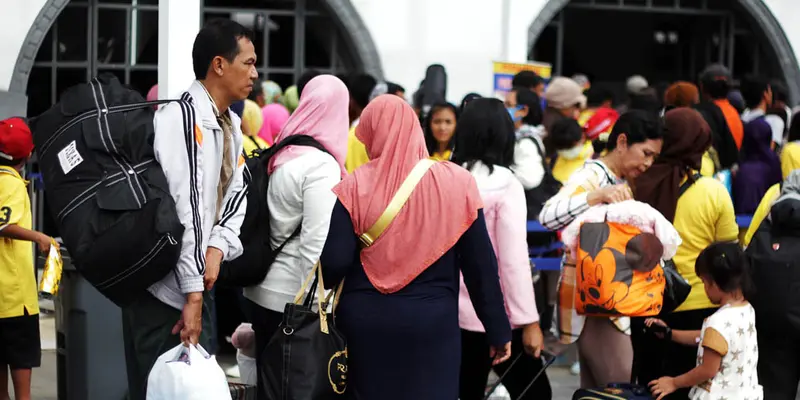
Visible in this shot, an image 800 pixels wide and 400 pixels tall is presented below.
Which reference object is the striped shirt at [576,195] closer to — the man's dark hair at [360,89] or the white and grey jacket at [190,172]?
the white and grey jacket at [190,172]

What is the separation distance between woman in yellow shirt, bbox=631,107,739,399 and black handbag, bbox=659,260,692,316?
395mm

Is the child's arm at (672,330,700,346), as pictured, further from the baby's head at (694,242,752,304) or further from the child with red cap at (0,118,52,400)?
the child with red cap at (0,118,52,400)

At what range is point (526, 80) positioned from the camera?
34.2ft

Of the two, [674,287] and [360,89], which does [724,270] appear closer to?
[674,287]

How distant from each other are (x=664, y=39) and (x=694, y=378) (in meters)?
16.0

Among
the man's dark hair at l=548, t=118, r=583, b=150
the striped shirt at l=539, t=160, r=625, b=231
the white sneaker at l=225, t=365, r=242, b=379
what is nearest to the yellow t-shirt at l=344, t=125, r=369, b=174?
the white sneaker at l=225, t=365, r=242, b=379

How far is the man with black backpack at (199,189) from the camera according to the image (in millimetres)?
4398

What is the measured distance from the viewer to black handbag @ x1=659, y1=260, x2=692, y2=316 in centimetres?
570

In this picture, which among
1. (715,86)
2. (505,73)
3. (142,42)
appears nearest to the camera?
(715,86)

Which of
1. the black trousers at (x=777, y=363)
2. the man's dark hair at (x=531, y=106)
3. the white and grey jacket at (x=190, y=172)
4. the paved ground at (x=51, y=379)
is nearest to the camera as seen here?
the white and grey jacket at (x=190, y=172)

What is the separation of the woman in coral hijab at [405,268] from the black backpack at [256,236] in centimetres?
91

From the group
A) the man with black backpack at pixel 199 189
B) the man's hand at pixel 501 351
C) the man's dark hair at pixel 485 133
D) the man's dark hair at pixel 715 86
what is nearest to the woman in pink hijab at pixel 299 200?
the man with black backpack at pixel 199 189

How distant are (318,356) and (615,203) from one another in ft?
5.71

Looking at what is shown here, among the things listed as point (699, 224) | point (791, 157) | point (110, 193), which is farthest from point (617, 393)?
point (791, 157)
